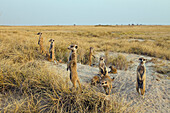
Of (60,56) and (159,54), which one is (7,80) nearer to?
(60,56)

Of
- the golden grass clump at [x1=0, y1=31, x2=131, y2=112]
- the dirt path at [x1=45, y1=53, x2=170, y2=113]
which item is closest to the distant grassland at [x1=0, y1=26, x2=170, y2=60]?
the golden grass clump at [x1=0, y1=31, x2=131, y2=112]

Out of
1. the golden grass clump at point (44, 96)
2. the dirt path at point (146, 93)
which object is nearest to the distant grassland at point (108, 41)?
the golden grass clump at point (44, 96)

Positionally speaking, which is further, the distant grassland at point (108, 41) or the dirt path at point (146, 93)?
the distant grassland at point (108, 41)

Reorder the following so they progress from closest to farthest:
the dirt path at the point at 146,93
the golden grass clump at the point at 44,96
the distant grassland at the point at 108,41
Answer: the golden grass clump at the point at 44,96 < the dirt path at the point at 146,93 < the distant grassland at the point at 108,41

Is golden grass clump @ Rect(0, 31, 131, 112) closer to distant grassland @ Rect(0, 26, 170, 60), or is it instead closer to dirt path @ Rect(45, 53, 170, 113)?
dirt path @ Rect(45, 53, 170, 113)

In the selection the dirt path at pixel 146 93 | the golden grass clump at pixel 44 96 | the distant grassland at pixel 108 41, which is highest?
the distant grassland at pixel 108 41

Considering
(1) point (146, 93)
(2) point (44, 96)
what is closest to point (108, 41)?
(1) point (146, 93)

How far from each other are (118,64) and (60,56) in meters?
2.82

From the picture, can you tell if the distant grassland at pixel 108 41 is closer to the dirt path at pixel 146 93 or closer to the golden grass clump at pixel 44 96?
the golden grass clump at pixel 44 96

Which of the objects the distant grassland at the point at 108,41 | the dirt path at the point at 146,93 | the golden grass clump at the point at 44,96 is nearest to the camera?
the golden grass clump at the point at 44,96

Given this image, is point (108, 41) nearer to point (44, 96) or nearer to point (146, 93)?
point (146, 93)

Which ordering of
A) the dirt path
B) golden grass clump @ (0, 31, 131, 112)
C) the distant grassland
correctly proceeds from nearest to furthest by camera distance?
golden grass clump @ (0, 31, 131, 112) → the dirt path → the distant grassland

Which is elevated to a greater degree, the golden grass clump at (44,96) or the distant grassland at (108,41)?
the distant grassland at (108,41)

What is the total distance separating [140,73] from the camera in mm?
2916
